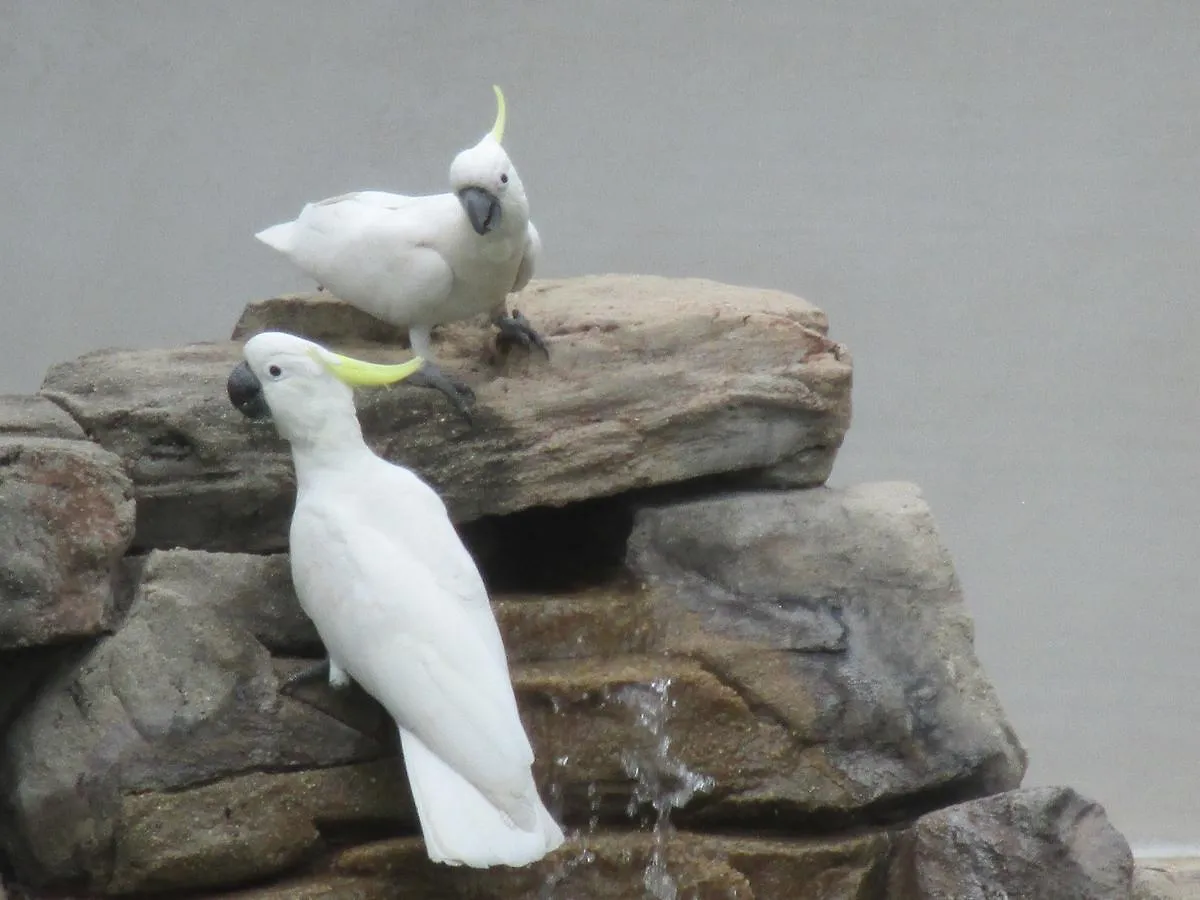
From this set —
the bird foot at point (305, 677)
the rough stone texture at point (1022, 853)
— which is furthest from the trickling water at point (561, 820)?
the rough stone texture at point (1022, 853)

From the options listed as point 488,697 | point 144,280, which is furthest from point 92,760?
point 144,280

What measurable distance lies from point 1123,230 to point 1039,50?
0.50m

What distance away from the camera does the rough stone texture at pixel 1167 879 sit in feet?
8.77

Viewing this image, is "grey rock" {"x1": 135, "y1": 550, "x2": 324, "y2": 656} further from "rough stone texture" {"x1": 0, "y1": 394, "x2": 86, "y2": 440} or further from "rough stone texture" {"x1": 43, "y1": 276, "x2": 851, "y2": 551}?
"rough stone texture" {"x1": 0, "y1": 394, "x2": 86, "y2": 440}

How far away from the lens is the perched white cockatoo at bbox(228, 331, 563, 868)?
2.07m

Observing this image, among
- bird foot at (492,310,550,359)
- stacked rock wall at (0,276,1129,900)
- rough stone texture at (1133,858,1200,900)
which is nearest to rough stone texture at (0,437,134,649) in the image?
stacked rock wall at (0,276,1129,900)

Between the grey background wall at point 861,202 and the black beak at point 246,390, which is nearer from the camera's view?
the black beak at point 246,390

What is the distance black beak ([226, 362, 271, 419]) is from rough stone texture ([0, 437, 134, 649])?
24 cm

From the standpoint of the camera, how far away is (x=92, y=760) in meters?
2.21

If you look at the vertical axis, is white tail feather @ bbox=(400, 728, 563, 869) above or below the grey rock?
below

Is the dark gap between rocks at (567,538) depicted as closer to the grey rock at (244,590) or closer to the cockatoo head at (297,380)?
the grey rock at (244,590)

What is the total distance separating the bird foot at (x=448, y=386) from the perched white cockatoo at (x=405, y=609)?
281 mm

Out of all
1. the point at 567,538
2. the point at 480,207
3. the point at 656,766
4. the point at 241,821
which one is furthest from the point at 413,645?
the point at 567,538

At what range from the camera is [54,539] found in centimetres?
223
